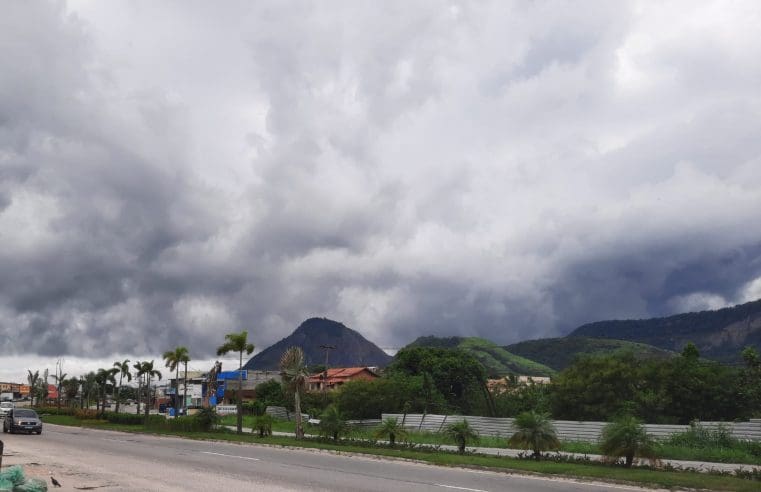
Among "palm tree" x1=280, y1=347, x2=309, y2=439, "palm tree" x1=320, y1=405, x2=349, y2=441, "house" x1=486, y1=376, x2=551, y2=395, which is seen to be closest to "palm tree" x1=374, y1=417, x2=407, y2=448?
"palm tree" x1=320, y1=405, x2=349, y2=441

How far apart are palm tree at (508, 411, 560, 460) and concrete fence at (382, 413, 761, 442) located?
2.27 feet

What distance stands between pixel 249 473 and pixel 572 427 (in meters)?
20.8

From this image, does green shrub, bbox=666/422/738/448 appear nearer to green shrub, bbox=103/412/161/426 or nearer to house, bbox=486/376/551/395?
house, bbox=486/376/551/395

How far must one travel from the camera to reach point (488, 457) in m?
27.0

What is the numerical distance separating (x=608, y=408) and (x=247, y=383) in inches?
3301

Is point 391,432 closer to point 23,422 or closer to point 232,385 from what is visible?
point 23,422

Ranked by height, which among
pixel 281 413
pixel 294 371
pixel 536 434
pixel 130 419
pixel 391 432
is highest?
pixel 294 371

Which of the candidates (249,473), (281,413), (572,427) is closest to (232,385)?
(281,413)

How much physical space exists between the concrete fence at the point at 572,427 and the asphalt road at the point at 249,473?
21.3 ft

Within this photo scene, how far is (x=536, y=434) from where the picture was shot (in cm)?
2547

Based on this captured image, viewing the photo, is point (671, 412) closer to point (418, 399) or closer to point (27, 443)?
point (418, 399)

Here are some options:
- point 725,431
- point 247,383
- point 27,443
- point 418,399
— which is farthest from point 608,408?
point 247,383

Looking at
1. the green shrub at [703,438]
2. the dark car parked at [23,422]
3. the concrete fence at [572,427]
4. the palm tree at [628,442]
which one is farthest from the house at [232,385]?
the palm tree at [628,442]

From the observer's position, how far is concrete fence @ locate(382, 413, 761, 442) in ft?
93.2
